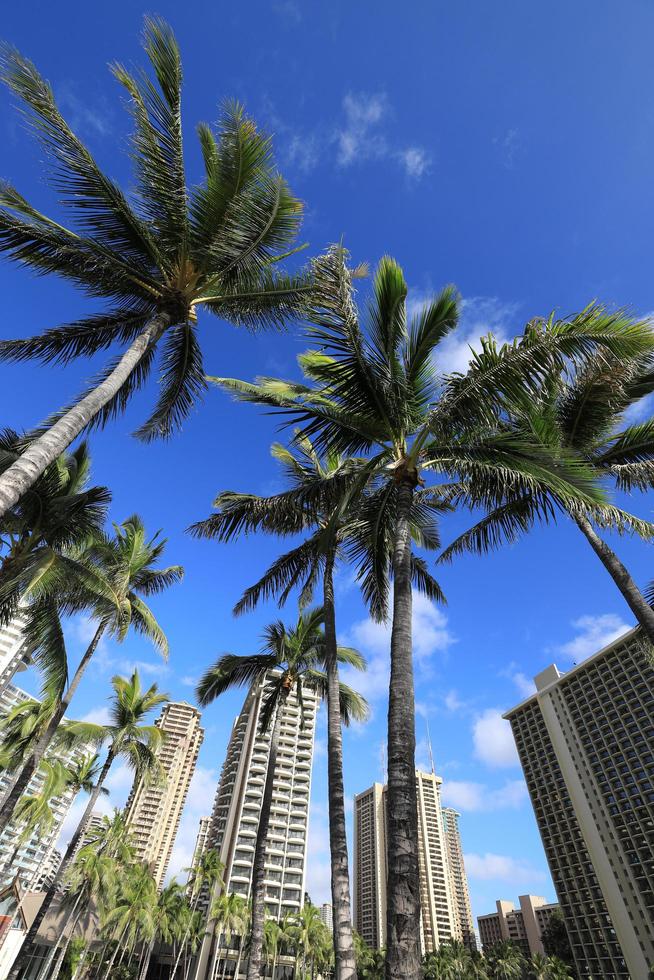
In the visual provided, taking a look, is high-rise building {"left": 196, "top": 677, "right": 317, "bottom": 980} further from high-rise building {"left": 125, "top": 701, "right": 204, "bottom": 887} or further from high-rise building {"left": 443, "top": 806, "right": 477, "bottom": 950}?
high-rise building {"left": 443, "top": 806, "right": 477, "bottom": 950}

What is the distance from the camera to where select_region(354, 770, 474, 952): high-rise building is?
423ft

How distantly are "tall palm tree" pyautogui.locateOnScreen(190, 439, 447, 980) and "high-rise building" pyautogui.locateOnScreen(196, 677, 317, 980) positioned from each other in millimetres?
58570

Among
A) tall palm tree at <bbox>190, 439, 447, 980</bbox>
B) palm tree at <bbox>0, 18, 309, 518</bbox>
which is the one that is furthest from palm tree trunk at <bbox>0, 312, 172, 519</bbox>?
tall palm tree at <bbox>190, 439, 447, 980</bbox>

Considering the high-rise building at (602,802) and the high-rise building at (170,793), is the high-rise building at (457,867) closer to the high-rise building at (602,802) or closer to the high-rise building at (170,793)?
the high-rise building at (602,802)

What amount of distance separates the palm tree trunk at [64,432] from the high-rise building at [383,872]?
505ft

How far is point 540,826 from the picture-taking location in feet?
318

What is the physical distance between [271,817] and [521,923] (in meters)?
101

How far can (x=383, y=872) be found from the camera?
13550cm

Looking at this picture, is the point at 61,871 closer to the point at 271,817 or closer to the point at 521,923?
the point at 271,817

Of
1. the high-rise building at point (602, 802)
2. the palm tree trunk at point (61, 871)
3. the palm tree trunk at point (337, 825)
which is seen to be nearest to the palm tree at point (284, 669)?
the palm tree trunk at point (337, 825)

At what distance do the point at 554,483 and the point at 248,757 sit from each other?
88.0 metres

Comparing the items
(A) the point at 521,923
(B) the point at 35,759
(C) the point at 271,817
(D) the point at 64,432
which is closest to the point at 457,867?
(A) the point at 521,923

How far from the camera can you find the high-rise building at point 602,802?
71562mm

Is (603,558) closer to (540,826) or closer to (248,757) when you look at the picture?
(248,757)
